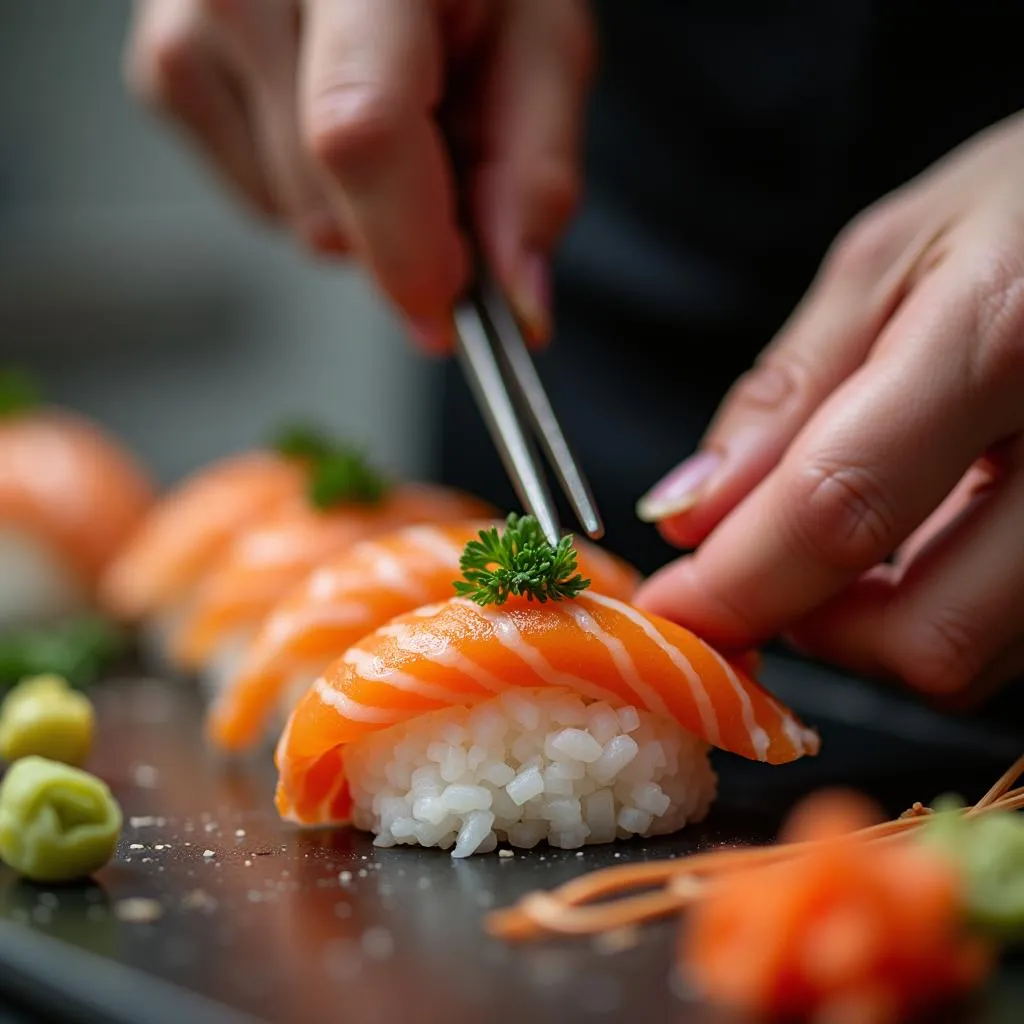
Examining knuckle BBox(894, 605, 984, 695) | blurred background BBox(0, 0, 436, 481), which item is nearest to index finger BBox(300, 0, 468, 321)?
knuckle BBox(894, 605, 984, 695)

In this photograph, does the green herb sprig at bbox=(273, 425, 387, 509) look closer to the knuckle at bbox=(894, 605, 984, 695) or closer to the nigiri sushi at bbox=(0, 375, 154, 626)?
the nigiri sushi at bbox=(0, 375, 154, 626)

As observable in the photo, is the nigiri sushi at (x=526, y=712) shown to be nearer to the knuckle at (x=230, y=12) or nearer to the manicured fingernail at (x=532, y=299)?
the manicured fingernail at (x=532, y=299)

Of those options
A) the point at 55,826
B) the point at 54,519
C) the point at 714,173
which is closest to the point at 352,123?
the point at 55,826

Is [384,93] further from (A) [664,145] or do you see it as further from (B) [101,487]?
(B) [101,487]

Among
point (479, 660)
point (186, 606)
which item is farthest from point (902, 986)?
point (186, 606)

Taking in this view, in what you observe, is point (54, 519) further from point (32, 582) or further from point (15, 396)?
point (15, 396)
